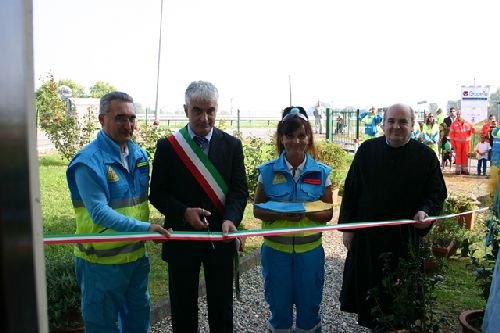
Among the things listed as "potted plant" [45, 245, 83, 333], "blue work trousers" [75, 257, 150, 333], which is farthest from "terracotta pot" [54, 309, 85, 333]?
"blue work trousers" [75, 257, 150, 333]

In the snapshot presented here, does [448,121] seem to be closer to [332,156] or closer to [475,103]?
[475,103]

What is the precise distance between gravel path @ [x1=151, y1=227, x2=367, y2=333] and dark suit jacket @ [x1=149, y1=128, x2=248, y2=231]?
5.18 ft

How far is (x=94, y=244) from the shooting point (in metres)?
2.93

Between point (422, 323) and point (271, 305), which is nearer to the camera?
point (422, 323)

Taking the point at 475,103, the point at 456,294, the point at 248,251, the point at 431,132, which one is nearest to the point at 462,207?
the point at 456,294

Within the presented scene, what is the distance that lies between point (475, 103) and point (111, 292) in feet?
58.2

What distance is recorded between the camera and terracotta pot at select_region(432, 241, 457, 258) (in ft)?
21.2

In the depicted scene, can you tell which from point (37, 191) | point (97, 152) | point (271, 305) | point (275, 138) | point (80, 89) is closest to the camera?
point (37, 191)

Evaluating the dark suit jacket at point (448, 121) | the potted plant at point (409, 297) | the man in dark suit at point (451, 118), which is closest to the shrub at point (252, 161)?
the potted plant at point (409, 297)

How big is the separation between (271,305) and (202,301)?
149 centimetres

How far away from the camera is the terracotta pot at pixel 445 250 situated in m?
6.45

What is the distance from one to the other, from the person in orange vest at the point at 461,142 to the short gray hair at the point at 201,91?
14.6 m

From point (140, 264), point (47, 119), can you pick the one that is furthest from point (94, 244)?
point (47, 119)

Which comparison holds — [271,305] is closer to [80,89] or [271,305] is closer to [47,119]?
[47,119]
